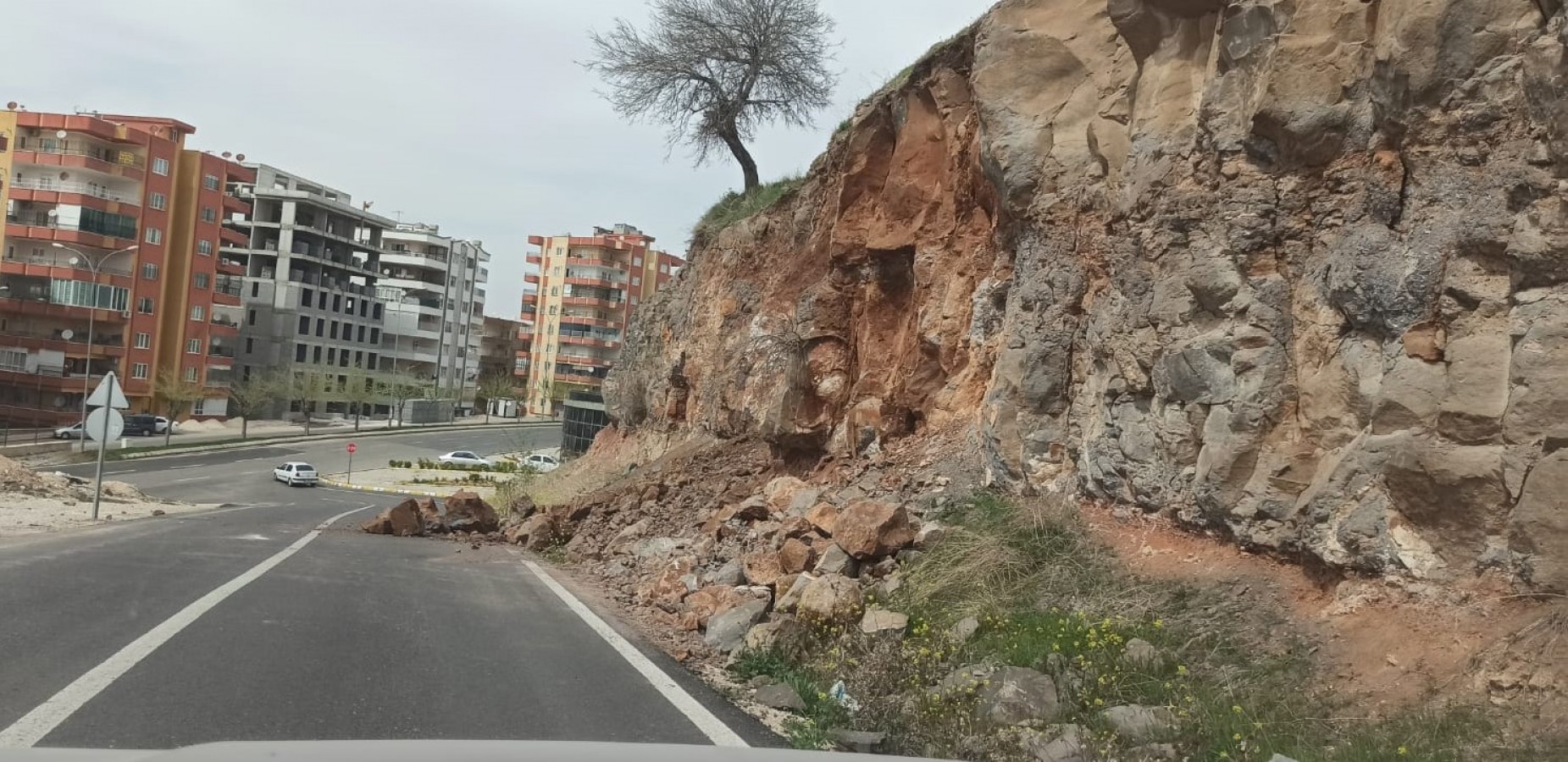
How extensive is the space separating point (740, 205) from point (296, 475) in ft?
92.1

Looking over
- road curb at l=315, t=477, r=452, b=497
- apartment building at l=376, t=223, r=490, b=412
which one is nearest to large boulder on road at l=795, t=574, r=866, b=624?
road curb at l=315, t=477, r=452, b=497

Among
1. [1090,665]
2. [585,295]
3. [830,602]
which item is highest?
[585,295]

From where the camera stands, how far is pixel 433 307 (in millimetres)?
102062

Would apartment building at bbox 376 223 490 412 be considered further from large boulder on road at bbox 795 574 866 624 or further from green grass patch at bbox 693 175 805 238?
large boulder on road at bbox 795 574 866 624

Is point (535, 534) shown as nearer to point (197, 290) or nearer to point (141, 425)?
point (141, 425)

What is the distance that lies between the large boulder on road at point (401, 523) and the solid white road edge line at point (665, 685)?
10.4 m

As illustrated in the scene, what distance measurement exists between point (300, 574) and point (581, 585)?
10.5 ft

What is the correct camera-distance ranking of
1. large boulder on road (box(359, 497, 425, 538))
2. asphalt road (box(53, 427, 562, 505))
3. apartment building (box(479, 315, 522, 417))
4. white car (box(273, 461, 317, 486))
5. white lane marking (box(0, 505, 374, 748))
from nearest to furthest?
1. white lane marking (box(0, 505, 374, 748))
2. large boulder on road (box(359, 497, 425, 538))
3. asphalt road (box(53, 427, 562, 505))
4. white car (box(273, 461, 317, 486))
5. apartment building (box(479, 315, 522, 417))

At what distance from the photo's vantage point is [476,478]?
2072 inches

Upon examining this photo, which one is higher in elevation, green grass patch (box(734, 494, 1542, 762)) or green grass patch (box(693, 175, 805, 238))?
green grass patch (box(693, 175, 805, 238))

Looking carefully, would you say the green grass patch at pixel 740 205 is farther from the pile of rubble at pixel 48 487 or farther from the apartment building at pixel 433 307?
the apartment building at pixel 433 307

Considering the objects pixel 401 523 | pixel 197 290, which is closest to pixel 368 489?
pixel 401 523

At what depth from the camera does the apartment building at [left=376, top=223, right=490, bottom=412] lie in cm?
9812

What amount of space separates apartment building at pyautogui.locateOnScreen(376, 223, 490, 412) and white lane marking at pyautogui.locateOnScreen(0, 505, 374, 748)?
88.2m
